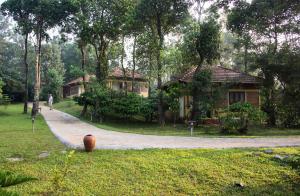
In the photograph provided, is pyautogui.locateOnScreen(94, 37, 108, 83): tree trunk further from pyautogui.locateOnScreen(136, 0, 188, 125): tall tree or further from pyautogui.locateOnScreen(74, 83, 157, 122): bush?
pyautogui.locateOnScreen(136, 0, 188, 125): tall tree

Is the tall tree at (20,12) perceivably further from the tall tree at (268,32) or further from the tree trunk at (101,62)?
the tall tree at (268,32)

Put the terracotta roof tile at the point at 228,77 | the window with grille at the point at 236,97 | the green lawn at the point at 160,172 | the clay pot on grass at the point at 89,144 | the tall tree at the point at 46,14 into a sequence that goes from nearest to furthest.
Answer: the green lawn at the point at 160,172
the clay pot on grass at the point at 89,144
the terracotta roof tile at the point at 228,77
the window with grille at the point at 236,97
the tall tree at the point at 46,14

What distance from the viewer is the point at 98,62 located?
25750mm

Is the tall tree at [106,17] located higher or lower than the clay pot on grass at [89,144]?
higher

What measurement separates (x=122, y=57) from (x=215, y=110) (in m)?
11.0

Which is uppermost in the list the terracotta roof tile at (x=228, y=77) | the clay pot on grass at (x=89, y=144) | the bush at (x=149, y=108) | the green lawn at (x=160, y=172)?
the terracotta roof tile at (x=228, y=77)

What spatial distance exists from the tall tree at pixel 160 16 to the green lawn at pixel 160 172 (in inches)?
473

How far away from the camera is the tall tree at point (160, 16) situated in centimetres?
2208

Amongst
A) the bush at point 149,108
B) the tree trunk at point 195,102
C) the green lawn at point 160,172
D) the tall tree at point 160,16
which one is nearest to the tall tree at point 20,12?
the tall tree at point 160,16

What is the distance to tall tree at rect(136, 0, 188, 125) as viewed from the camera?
22.1 meters

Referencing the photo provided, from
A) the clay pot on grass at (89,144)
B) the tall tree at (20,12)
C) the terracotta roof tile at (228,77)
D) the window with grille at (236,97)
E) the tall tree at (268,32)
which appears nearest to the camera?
the clay pot on grass at (89,144)

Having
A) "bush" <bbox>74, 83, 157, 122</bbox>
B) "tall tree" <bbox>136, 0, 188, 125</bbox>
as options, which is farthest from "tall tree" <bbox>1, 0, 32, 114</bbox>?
"tall tree" <bbox>136, 0, 188, 125</bbox>

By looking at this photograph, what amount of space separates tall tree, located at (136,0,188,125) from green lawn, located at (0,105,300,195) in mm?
12024

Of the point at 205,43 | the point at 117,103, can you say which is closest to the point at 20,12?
the point at 117,103
